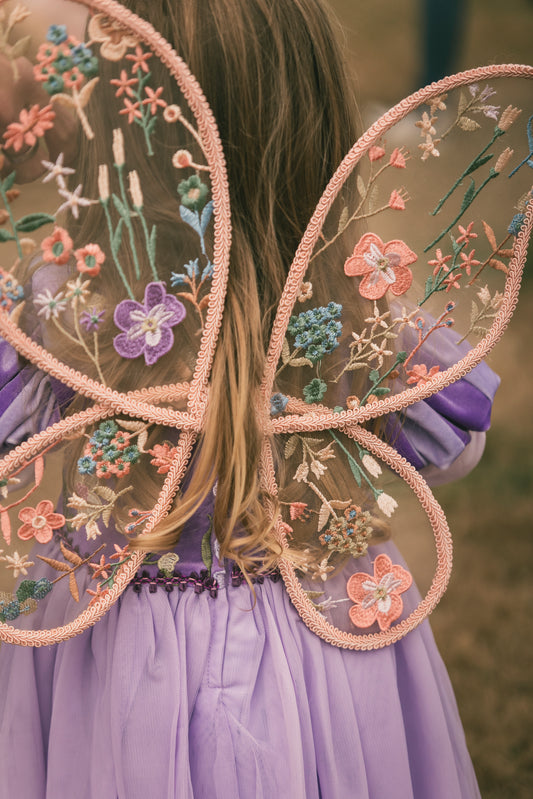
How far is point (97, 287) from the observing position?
444mm

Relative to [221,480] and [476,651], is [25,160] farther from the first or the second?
[476,651]

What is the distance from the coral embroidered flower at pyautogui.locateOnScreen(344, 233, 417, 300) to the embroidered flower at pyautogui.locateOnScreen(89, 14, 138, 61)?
0.18 metres

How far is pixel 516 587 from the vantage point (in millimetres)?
1589

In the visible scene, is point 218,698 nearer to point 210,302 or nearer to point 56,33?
point 210,302

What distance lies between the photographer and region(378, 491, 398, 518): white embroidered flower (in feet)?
1.68

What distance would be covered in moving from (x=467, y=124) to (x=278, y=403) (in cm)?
21

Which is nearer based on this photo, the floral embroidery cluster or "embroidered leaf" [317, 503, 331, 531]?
the floral embroidery cluster

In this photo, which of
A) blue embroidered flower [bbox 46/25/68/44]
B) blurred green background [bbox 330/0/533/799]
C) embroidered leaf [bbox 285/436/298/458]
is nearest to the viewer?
blue embroidered flower [bbox 46/25/68/44]

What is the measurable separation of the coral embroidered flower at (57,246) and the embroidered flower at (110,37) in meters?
0.10

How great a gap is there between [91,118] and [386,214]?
19 cm

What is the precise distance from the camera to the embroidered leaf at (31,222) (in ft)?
1.37

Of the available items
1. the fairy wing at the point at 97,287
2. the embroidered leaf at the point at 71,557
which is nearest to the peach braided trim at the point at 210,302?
the fairy wing at the point at 97,287

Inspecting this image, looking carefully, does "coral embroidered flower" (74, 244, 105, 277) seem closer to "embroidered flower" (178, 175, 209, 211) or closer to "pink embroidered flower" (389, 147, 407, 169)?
"embroidered flower" (178, 175, 209, 211)

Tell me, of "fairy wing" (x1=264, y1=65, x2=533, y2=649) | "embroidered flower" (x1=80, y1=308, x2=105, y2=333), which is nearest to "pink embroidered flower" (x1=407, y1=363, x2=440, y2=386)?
"fairy wing" (x1=264, y1=65, x2=533, y2=649)
